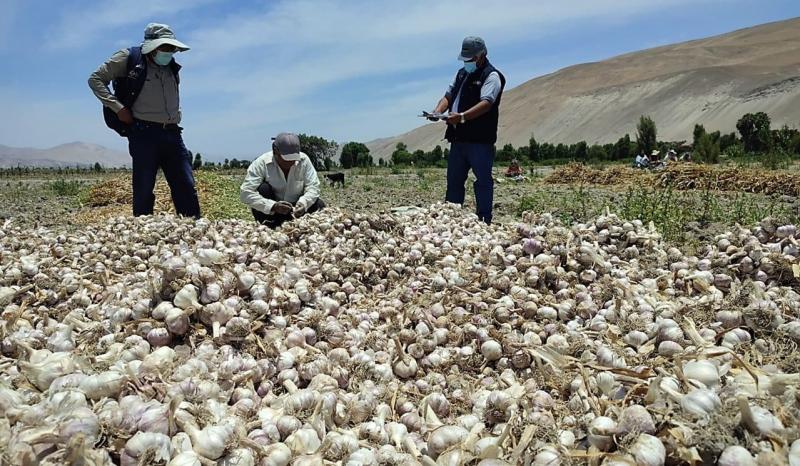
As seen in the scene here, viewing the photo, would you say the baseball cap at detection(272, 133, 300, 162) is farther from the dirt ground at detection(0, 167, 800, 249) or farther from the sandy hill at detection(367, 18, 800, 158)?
the sandy hill at detection(367, 18, 800, 158)

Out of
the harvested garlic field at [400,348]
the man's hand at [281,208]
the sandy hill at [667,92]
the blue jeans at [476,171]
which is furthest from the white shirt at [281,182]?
the sandy hill at [667,92]

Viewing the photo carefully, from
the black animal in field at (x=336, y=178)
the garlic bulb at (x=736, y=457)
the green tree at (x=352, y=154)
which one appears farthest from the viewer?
the green tree at (x=352, y=154)

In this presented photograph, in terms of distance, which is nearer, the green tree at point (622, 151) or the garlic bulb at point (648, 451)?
the garlic bulb at point (648, 451)

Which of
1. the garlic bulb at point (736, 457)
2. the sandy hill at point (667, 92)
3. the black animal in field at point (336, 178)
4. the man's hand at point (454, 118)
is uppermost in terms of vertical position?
the sandy hill at point (667, 92)

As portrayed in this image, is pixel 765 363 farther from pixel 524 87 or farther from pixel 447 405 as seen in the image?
pixel 524 87

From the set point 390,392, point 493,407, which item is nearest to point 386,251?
point 390,392

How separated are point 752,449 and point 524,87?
171058 mm

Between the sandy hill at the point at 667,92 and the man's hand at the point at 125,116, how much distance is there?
81.8 meters

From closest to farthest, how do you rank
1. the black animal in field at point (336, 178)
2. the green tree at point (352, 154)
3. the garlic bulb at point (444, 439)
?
the garlic bulb at point (444, 439), the black animal in field at point (336, 178), the green tree at point (352, 154)

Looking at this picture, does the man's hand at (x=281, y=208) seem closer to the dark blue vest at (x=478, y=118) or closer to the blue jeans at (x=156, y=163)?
the blue jeans at (x=156, y=163)

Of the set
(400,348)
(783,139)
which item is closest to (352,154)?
(783,139)

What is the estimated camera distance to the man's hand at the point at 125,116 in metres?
4.70

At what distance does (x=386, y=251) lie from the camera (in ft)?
10.5

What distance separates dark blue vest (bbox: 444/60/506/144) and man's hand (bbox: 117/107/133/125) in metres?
2.90
